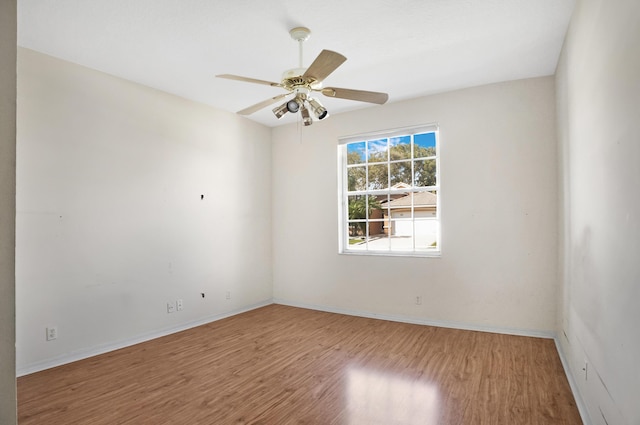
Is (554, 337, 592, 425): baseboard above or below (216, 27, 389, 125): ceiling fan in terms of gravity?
below

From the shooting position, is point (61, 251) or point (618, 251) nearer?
point (618, 251)

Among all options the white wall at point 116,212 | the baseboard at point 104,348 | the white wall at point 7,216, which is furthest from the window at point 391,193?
the white wall at point 7,216

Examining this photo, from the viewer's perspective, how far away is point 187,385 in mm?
2701

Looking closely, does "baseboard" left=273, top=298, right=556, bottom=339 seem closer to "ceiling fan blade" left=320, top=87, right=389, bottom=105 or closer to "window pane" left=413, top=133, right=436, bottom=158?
"window pane" left=413, top=133, right=436, bottom=158

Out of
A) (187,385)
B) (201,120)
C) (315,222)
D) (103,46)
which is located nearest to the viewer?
(187,385)

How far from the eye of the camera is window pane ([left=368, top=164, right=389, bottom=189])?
4.72 meters

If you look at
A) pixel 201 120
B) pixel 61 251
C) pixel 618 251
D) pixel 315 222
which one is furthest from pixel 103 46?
pixel 618 251

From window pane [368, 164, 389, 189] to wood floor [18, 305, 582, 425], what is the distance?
1960 millimetres

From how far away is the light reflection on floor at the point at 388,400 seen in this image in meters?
2.21

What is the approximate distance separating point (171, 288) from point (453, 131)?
3.91 m

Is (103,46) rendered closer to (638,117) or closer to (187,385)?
(187,385)

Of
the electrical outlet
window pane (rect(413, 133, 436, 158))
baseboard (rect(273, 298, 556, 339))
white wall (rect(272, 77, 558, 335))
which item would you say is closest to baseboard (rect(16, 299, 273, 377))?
the electrical outlet

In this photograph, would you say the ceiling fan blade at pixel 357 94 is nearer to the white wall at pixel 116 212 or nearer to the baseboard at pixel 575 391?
the white wall at pixel 116 212

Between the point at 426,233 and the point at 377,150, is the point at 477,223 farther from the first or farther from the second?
the point at 377,150
